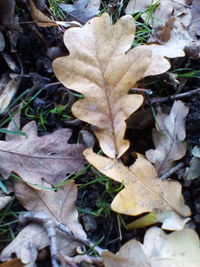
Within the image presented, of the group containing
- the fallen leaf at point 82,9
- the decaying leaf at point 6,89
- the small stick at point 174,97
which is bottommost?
the small stick at point 174,97

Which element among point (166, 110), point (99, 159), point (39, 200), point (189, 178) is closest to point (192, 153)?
point (189, 178)

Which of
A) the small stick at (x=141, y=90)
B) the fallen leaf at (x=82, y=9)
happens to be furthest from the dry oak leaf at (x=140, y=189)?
the fallen leaf at (x=82, y=9)

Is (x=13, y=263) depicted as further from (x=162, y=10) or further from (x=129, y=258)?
(x=162, y=10)

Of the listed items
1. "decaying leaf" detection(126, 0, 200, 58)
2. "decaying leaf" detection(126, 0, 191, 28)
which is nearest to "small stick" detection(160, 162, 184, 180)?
"decaying leaf" detection(126, 0, 200, 58)

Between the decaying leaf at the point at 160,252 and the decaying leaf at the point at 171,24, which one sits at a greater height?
the decaying leaf at the point at 171,24

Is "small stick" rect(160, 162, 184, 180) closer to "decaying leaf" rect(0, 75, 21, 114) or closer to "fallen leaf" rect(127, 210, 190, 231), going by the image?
"fallen leaf" rect(127, 210, 190, 231)

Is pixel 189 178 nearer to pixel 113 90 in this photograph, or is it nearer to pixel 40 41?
pixel 113 90

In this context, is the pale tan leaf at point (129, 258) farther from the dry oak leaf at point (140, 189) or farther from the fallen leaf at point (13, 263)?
the fallen leaf at point (13, 263)
